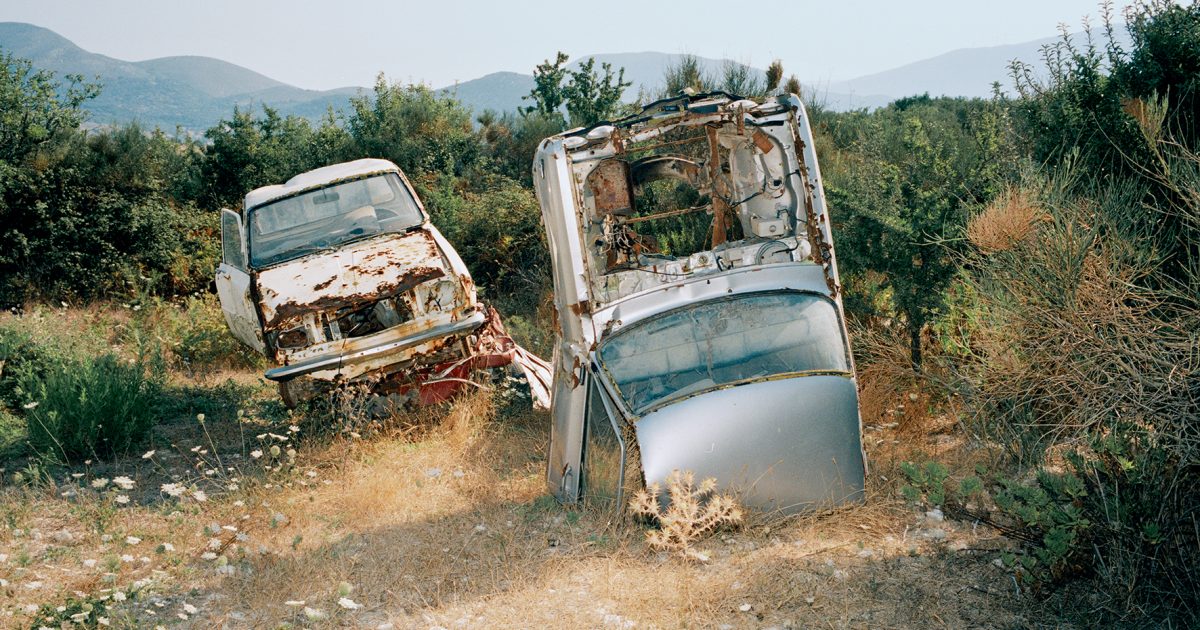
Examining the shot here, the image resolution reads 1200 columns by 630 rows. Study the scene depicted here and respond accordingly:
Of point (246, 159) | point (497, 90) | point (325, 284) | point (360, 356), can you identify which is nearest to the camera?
point (360, 356)

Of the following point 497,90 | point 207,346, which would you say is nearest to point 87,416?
point 207,346

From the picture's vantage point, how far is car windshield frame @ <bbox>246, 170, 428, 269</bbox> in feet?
26.7

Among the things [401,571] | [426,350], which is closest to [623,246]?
[426,350]

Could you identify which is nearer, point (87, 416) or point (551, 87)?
point (87, 416)

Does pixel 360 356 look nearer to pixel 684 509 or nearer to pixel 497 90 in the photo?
pixel 684 509

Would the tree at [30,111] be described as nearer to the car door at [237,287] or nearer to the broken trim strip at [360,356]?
the car door at [237,287]

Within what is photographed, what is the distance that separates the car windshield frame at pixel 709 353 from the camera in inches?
205

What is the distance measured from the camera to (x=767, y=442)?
16.2 ft

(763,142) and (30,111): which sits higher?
(30,111)

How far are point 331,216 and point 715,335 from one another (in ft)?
14.9

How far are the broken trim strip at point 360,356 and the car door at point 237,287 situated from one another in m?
0.45

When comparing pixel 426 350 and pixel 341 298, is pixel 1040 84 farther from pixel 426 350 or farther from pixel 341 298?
pixel 341 298

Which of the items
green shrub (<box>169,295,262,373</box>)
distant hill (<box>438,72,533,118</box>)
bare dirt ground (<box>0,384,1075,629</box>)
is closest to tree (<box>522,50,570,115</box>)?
green shrub (<box>169,295,262,373</box>)

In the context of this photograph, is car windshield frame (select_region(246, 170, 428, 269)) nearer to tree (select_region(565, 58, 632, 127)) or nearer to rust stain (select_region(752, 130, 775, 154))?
rust stain (select_region(752, 130, 775, 154))
